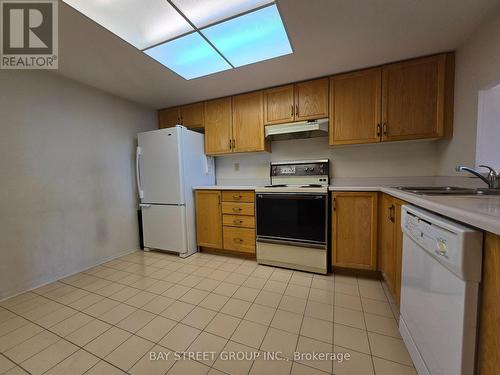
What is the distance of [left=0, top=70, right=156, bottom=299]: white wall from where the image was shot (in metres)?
1.81

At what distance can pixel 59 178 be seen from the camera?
213 cm

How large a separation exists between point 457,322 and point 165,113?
3601mm

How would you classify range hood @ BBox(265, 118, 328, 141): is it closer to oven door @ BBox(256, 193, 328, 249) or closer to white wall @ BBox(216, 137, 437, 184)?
white wall @ BBox(216, 137, 437, 184)

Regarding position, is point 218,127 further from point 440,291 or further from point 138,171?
point 440,291

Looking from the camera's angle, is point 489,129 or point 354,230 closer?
point 489,129

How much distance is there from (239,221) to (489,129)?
7.65 feet

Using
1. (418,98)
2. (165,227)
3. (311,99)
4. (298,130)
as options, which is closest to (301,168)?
(298,130)

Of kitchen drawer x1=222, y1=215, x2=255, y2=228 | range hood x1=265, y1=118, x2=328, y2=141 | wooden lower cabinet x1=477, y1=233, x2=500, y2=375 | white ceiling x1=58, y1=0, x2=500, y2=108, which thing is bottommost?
kitchen drawer x1=222, y1=215, x2=255, y2=228

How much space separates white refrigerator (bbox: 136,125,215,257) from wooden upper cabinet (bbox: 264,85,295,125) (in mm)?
1044

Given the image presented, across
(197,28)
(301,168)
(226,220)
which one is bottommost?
(226,220)

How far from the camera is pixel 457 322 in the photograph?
674 mm

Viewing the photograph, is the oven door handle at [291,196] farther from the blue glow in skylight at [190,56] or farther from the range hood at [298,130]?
the blue glow in skylight at [190,56]

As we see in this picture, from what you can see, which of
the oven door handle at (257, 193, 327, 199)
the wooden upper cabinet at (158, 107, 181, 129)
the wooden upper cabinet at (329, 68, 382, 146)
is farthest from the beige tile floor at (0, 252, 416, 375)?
the wooden upper cabinet at (158, 107, 181, 129)

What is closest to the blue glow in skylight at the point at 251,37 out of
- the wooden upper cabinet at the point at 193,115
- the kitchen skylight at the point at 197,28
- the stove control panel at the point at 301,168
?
the kitchen skylight at the point at 197,28
